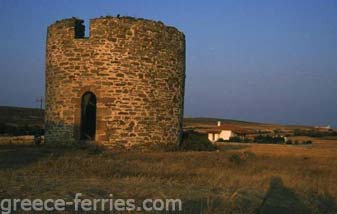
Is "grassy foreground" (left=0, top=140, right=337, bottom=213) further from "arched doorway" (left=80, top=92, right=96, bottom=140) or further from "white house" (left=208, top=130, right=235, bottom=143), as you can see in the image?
"white house" (left=208, top=130, right=235, bottom=143)

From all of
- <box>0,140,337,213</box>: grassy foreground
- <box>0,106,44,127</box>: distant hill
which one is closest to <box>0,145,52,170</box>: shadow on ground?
<box>0,140,337,213</box>: grassy foreground

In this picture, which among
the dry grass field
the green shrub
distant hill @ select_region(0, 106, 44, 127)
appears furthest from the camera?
distant hill @ select_region(0, 106, 44, 127)

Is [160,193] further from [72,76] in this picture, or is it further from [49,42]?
[49,42]

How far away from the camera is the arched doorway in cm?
1806

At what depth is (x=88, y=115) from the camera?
19578 millimetres

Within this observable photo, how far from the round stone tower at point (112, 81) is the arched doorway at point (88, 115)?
1.6 inches

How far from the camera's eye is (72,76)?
58.1ft

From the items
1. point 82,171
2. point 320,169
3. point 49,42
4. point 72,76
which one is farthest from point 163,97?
point 82,171

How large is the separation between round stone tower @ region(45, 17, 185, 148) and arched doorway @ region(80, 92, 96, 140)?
1.6 inches

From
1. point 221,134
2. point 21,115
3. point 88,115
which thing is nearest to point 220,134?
point 221,134

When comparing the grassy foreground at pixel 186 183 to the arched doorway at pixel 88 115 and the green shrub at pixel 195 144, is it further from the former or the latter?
the green shrub at pixel 195 144

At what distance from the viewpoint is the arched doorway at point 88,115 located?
59.3 feet

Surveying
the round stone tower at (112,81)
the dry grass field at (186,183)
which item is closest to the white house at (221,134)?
the round stone tower at (112,81)

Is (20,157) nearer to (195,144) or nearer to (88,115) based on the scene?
(88,115)
